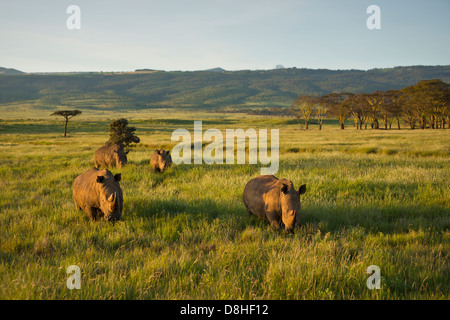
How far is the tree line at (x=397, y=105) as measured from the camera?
55.8m

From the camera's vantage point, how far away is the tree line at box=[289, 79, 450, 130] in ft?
183

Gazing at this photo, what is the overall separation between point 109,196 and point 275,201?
3443 mm

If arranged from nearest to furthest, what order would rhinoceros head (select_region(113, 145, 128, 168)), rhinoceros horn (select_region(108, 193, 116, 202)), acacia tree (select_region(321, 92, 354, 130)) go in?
rhinoceros horn (select_region(108, 193, 116, 202))
rhinoceros head (select_region(113, 145, 128, 168))
acacia tree (select_region(321, 92, 354, 130))

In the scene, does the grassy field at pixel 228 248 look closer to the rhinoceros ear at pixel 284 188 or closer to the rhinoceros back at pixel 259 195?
the rhinoceros back at pixel 259 195

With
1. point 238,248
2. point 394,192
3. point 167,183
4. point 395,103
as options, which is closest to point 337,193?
point 394,192

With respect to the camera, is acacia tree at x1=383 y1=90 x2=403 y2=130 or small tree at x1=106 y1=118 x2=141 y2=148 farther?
acacia tree at x1=383 y1=90 x2=403 y2=130

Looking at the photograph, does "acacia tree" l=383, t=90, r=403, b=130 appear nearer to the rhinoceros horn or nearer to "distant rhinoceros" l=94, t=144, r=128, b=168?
"distant rhinoceros" l=94, t=144, r=128, b=168

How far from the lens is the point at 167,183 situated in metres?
11.0

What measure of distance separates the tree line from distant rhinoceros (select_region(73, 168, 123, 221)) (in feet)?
211

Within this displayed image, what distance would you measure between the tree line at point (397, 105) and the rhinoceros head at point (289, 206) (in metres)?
62.7

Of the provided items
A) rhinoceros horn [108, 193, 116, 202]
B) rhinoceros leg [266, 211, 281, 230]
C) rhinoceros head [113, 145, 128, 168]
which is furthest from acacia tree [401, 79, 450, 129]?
rhinoceros horn [108, 193, 116, 202]

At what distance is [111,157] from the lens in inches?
610

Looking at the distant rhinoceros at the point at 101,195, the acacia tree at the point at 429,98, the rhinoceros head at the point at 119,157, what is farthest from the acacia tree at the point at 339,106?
the distant rhinoceros at the point at 101,195

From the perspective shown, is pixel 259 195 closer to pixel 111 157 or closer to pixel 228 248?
pixel 228 248
